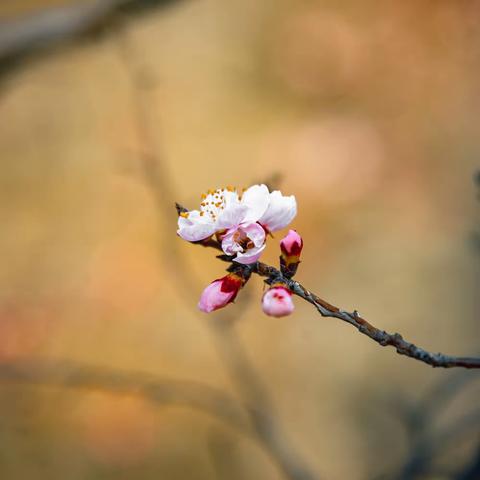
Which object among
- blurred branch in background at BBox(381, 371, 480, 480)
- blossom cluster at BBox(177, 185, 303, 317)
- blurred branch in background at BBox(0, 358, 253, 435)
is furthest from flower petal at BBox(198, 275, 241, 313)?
blurred branch in background at BBox(0, 358, 253, 435)

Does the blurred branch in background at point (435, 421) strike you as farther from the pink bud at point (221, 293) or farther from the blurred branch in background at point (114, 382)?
the pink bud at point (221, 293)

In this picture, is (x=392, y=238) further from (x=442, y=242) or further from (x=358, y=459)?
(x=358, y=459)

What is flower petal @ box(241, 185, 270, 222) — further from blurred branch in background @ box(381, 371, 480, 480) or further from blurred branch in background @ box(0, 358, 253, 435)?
blurred branch in background @ box(0, 358, 253, 435)

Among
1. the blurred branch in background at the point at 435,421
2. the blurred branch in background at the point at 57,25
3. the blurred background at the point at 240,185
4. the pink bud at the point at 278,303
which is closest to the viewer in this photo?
the pink bud at the point at 278,303

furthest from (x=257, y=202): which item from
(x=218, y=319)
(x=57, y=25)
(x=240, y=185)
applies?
(x=57, y=25)

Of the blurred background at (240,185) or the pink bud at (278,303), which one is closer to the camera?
the pink bud at (278,303)

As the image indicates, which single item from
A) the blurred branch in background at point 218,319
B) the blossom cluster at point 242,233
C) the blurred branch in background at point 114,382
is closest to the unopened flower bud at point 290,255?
the blossom cluster at point 242,233

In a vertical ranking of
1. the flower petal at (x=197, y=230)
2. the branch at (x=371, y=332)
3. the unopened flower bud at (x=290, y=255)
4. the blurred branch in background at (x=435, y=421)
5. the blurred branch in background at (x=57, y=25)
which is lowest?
the branch at (x=371, y=332)
